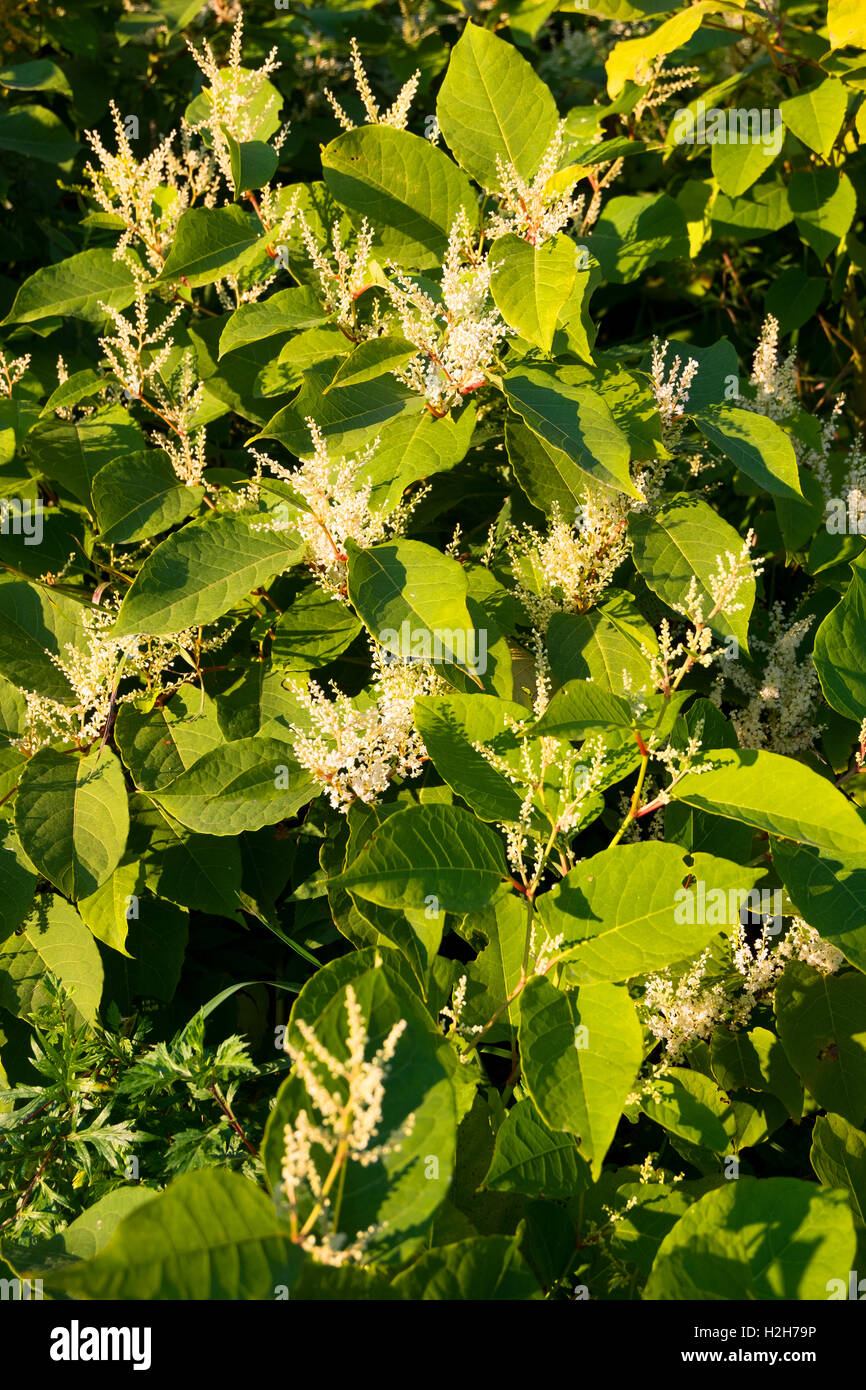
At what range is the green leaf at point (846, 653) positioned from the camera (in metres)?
2.03

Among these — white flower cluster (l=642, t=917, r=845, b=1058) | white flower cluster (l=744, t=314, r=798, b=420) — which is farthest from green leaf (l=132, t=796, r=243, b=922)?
white flower cluster (l=744, t=314, r=798, b=420)

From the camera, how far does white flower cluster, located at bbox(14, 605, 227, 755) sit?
225cm

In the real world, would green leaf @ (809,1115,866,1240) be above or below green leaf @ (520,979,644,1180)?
below

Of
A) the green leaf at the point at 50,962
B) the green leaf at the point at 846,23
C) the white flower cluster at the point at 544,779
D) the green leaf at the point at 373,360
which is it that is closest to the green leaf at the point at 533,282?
the green leaf at the point at 373,360

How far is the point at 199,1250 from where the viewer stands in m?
1.17

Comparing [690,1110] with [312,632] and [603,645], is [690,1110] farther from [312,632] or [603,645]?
[312,632]

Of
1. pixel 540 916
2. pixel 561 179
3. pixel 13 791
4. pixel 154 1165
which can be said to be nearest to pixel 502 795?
pixel 540 916

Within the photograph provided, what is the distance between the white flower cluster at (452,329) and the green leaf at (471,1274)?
147cm

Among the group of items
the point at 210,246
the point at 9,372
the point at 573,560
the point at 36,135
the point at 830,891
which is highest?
the point at 36,135

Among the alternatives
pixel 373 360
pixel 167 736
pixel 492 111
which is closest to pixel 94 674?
pixel 167 736

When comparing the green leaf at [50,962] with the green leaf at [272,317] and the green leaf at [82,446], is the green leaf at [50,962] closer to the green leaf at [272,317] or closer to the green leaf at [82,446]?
the green leaf at [82,446]

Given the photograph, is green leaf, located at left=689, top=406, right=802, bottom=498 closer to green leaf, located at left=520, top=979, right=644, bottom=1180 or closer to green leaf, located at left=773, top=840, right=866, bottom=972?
green leaf, located at left=773, top=840, right=866, bottom=972

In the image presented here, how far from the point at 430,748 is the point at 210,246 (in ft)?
4.16

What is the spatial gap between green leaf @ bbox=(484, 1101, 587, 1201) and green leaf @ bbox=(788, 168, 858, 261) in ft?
7.67
